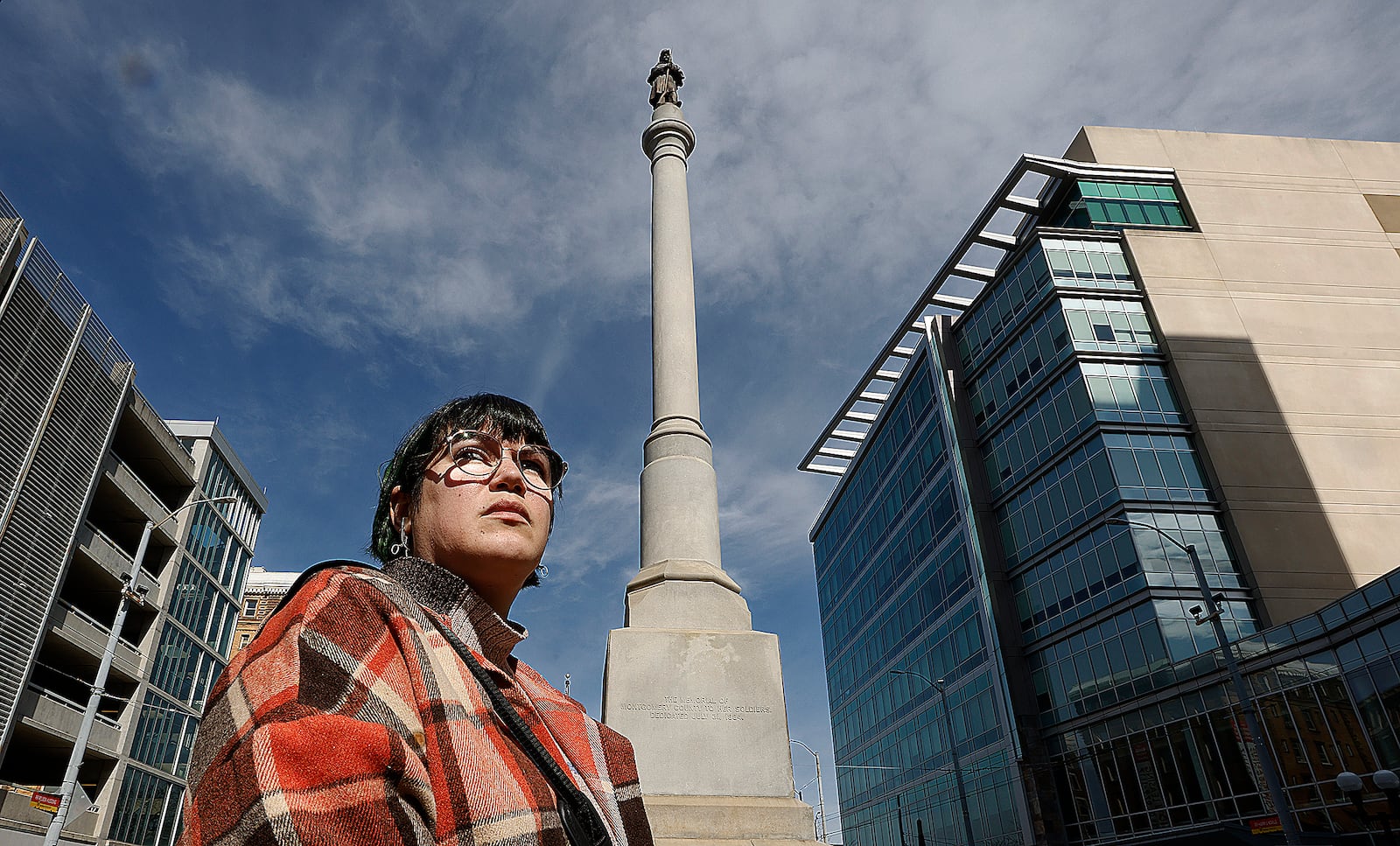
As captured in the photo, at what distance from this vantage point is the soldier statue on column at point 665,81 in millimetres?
16844

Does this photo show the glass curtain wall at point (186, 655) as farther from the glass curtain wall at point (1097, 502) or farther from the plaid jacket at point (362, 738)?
the plaid jacket at point (362, 738)

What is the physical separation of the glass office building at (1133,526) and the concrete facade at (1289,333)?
124mm

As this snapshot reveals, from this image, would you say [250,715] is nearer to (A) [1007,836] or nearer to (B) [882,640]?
(A) [1007,836]

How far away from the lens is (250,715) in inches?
43.4

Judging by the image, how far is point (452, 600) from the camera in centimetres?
169

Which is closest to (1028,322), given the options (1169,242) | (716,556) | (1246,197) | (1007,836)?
(1169,242)

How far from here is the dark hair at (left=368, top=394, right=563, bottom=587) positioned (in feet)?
6.69

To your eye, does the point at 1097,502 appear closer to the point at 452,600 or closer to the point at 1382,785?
the point at 1382,785

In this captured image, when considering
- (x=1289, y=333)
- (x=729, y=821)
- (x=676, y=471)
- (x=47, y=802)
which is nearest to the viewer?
(x=729, y=821)

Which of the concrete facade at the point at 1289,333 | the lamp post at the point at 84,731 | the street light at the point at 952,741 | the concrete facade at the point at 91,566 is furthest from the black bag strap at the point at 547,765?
the street light at the point at 952,741

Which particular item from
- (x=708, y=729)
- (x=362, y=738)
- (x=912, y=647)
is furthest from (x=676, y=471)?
(x=912, y=647)

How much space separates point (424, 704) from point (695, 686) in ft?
25.7

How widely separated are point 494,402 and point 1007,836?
1530 inches

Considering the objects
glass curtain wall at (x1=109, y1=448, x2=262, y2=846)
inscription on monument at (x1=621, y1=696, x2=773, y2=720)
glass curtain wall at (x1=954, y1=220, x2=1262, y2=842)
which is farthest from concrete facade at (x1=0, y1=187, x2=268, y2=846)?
glass curtain wall at (x1=954, y1=220, x2=1262, y2=842)
